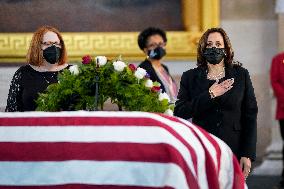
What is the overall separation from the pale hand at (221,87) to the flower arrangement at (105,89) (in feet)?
1.21

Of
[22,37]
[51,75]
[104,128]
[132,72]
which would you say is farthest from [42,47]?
[22,37]

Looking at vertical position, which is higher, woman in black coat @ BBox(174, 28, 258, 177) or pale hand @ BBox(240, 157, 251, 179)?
woman in black coat @ BBox(174, 28, 258, 177)

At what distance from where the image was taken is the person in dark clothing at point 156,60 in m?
8.09

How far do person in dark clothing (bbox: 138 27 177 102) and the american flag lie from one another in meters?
3.36

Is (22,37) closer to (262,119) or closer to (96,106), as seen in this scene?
(262,119)

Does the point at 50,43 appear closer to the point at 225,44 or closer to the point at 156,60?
the point at 225,44

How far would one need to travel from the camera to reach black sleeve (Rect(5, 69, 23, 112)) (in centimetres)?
599

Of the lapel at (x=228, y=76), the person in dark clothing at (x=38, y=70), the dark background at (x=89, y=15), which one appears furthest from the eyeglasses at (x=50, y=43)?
the dark background at (x=89, y=15)

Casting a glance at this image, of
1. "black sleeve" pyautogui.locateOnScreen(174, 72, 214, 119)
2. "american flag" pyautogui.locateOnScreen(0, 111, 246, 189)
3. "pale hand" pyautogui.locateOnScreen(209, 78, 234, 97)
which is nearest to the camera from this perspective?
"american flag" pyautogui.locateOnScreen(0, 111, 246, 189)

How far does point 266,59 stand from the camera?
1101 cm

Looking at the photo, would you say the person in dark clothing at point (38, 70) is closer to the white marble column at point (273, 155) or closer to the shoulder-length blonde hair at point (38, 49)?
the shoulder-length blonde hair at point (38, 49)

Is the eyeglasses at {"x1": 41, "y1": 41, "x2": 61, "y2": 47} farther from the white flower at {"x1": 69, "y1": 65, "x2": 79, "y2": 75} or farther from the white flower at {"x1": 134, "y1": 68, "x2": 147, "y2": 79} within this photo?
the white flower at {"x1": 134, "y1": 68, "x2": 147, "y2": 79}

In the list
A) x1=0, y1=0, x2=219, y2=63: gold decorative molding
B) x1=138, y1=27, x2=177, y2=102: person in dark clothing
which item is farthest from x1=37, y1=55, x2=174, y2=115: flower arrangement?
x1=0, y1=0, x2=219, y2=63: gold decorative molding

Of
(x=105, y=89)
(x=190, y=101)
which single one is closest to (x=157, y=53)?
(x=190, y=101)
